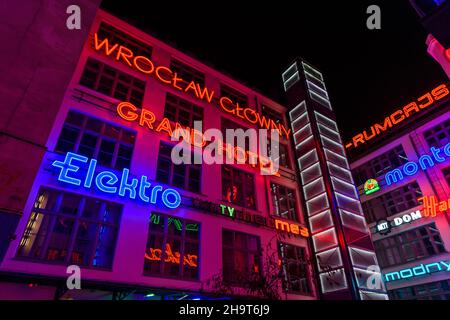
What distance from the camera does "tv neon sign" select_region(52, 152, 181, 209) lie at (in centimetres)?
1193

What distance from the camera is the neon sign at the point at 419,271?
73.2 feet

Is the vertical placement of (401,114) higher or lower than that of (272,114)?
higher

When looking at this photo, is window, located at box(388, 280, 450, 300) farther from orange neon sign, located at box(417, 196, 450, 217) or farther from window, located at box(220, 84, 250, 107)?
window, located at box(220, 84, 250, 107)

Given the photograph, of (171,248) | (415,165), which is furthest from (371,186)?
(171,248)

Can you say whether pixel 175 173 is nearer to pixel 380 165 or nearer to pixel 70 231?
pixel 70 231

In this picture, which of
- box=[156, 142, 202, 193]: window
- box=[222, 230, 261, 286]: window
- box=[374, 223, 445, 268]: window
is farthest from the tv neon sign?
box=[374, 223, 445, 268]: window

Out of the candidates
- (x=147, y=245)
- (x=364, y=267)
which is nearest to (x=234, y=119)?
(x=147, y=245)

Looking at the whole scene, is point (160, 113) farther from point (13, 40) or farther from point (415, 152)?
point (415, 152)

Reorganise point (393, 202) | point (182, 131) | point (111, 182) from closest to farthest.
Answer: point (111, 182), point (182, 131), point (393, 202)

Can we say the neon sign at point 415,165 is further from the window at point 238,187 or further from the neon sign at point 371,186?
the window at point 238,187

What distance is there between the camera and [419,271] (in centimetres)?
2348

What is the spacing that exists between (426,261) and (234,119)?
18459 millimetres

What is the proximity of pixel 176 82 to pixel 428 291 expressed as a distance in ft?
77.6

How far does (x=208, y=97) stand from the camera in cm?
1959
